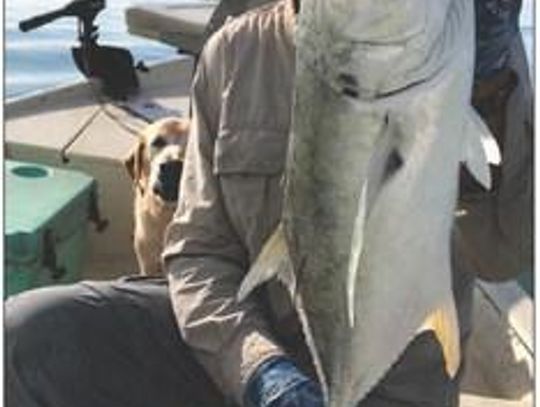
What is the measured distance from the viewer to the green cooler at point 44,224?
3.44 metres

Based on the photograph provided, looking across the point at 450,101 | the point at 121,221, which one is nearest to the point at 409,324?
the point at 450,101

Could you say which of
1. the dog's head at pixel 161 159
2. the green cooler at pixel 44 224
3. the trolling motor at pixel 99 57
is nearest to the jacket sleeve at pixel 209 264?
the dog's head at pixel 161 159

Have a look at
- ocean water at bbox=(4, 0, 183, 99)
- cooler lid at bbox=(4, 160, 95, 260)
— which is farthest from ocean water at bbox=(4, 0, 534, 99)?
cooler lid at bbox=(4, 160, 95, 260)

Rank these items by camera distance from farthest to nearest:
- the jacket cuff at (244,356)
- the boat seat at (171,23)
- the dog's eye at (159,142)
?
the boat seat at (171,23) < the dog's eye at (159,142) < the jacket cuff at (244,356)

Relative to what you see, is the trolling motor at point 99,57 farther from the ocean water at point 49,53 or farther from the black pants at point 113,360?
the black pants at point 113,360

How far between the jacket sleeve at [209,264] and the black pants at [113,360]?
0.07 m

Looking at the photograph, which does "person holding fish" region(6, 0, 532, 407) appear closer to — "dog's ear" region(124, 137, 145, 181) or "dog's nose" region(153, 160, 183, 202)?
"dog's nose" region(153, 160, 183, 202)

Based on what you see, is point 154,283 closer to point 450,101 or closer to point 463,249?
point 463,249

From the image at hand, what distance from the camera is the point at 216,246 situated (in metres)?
2.47

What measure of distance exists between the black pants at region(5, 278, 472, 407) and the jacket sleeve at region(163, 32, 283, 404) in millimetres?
75

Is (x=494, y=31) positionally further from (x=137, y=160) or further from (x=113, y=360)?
(x=137, y=160)

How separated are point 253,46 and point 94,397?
0.79m

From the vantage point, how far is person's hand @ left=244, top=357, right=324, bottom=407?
213 cm

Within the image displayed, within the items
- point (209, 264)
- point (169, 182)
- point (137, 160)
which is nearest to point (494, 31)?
point (209, 264)
